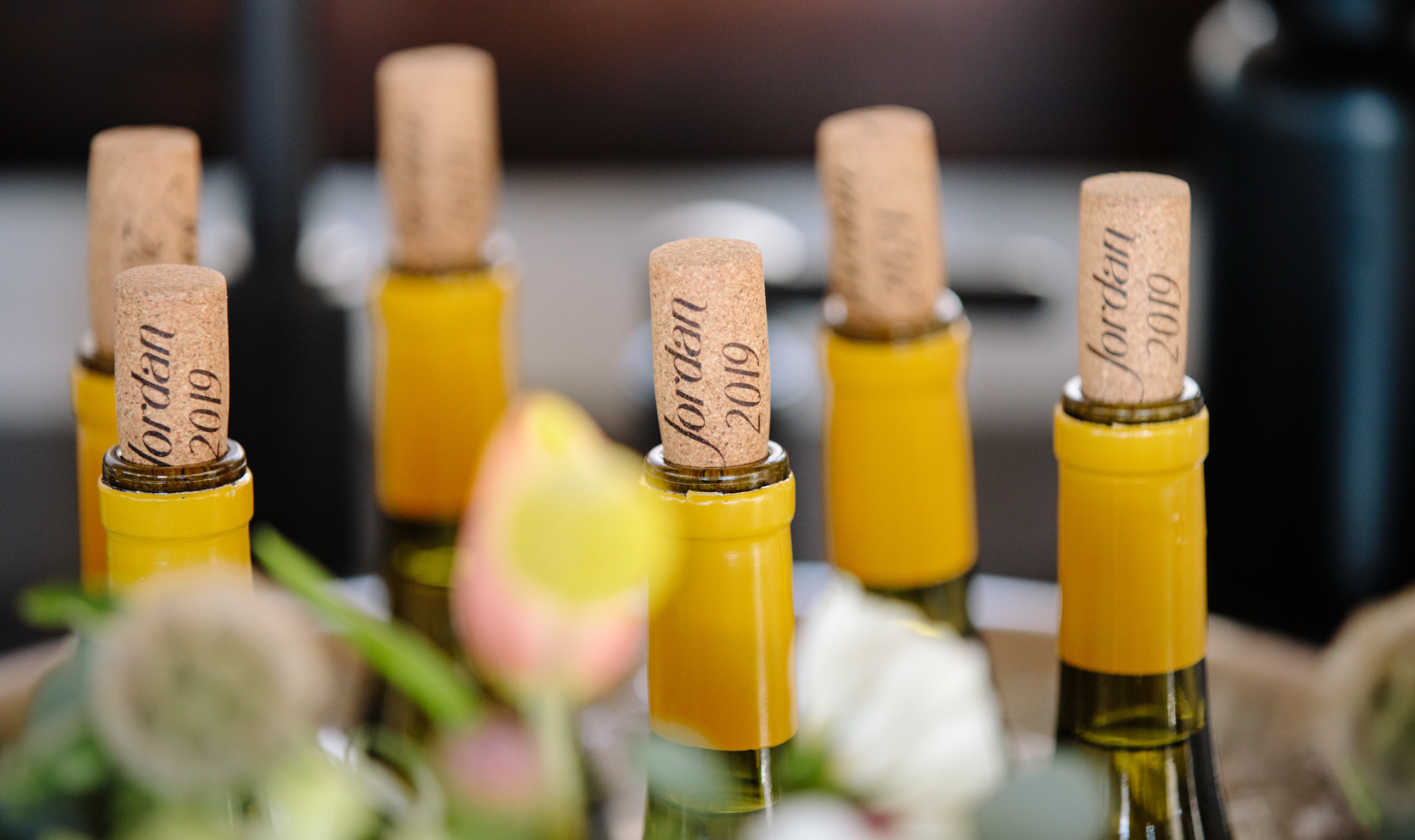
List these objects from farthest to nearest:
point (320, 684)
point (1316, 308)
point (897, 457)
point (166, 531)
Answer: point (1316, 308) → point (897, 457) → point (166, 531) → point (320, 684)

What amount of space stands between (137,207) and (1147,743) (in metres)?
0.31

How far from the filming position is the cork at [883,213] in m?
0.42

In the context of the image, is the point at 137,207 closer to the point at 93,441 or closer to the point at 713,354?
the point at 93,441

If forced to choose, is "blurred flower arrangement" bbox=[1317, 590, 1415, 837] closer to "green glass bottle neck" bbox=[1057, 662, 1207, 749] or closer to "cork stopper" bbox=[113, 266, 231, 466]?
"green glass bottle neck" bbox=[1057, 662, 1207, 749]

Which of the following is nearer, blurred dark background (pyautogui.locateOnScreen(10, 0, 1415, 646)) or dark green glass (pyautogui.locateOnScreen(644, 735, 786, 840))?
dark green glass (pyautogui.locateOnScreen(644, 735, 786, 840))

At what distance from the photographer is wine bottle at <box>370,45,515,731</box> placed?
47 cm

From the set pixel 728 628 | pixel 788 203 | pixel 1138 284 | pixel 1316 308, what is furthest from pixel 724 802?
pixel 788 203

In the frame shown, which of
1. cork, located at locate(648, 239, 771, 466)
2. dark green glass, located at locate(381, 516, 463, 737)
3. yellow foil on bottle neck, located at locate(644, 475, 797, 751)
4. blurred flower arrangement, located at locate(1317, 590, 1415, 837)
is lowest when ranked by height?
dark green glass, located at locate(381, 516, 463, 737)

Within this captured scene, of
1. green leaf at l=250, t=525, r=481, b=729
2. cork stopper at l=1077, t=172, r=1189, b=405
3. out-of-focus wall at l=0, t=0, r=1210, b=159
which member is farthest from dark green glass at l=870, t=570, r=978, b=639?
out-of-focus wall at l=0, t=0, r=1210, b=159

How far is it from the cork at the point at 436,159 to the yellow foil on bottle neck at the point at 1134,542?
21 centimetres

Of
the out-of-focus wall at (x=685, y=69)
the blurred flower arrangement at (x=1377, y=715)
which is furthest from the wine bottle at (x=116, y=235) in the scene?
the out-of-focus wall at (x=685, y=69)

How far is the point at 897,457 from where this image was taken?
419mm

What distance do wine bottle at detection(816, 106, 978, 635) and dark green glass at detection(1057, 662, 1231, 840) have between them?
0.06 metres

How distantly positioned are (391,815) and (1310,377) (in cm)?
48
